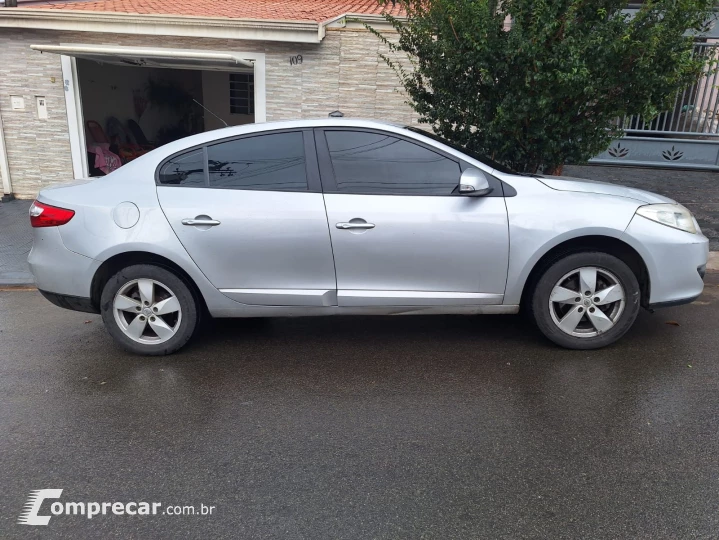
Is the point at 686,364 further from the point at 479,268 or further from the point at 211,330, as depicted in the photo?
the point at 211,330

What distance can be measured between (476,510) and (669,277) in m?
2.51

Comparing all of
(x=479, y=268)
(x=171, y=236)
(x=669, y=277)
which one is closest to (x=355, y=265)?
(x=479, y=268)

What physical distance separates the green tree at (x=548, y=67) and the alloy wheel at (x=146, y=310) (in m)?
3.43

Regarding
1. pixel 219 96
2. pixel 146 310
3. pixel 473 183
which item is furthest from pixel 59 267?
pixel 219 96

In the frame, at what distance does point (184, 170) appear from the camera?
4359mm

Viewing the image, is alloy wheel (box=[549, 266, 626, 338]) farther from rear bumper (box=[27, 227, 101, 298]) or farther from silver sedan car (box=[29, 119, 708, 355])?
rear bumper (box=[27, 227, 101, 298])

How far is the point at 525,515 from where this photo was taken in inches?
106

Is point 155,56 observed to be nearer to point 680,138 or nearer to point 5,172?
point 5,172

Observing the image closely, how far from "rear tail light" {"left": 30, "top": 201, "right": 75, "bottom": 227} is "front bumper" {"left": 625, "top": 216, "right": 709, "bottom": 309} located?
400cm

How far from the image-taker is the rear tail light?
4285 millimetres

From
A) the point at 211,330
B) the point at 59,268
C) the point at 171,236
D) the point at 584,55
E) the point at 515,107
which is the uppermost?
the point at 584,55

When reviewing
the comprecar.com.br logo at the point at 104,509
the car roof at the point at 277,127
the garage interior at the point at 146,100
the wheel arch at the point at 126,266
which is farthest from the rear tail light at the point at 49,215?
the garage interior at the point at 146,100

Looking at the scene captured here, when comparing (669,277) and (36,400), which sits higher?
(669,277)

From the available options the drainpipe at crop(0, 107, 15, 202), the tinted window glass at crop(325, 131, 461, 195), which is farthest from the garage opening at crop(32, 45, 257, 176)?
the tinted window glass at crop(325, 131, 461, 195)
